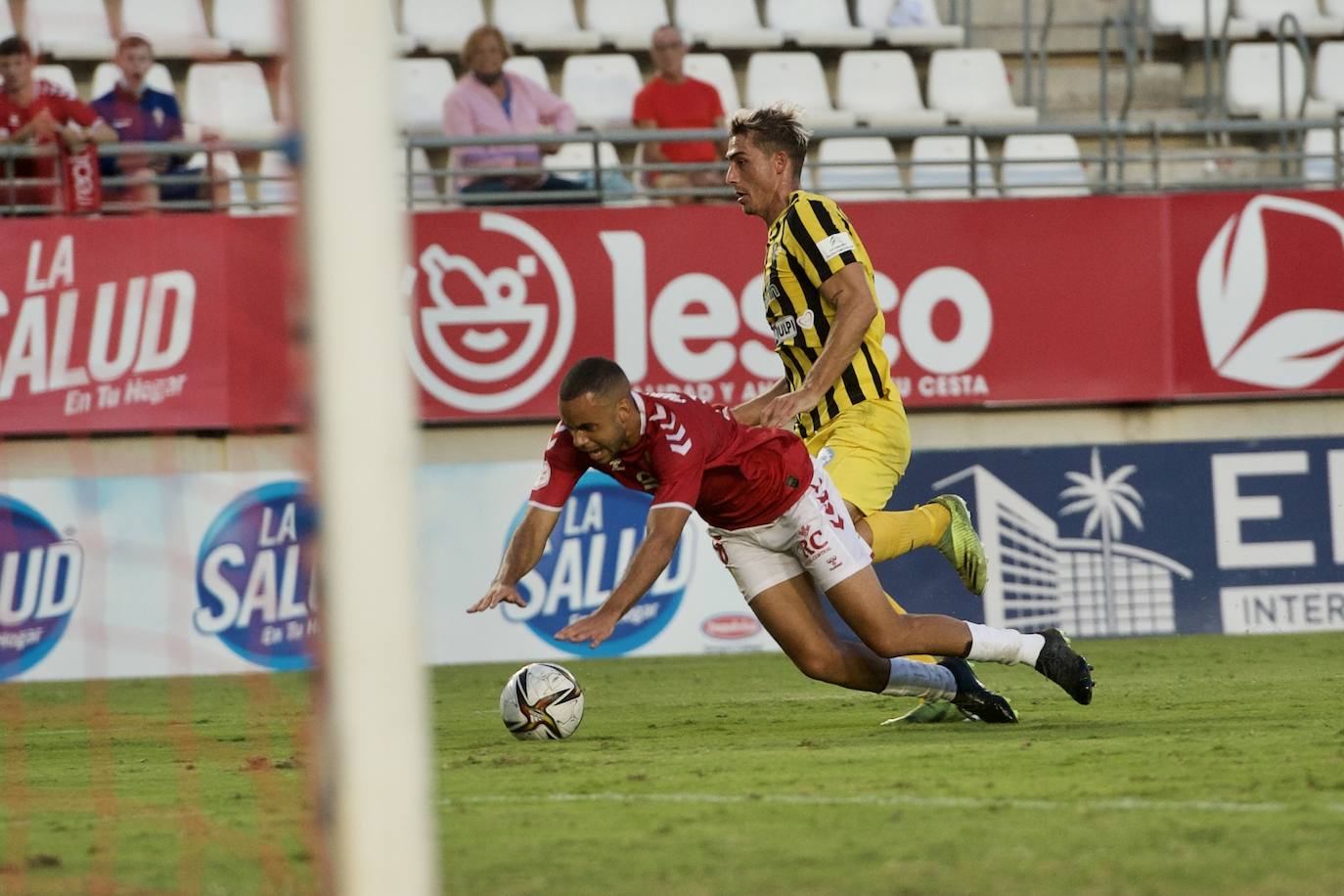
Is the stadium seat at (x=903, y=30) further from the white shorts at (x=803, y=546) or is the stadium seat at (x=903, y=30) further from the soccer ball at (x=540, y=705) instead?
the soccer ball at (x=540, y=705)

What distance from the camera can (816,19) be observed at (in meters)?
15.4

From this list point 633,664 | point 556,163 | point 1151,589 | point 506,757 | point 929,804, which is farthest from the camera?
point 556,163

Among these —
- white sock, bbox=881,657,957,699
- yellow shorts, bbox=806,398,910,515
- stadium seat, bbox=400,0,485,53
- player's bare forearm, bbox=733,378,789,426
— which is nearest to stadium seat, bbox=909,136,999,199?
stadium seat, bbox=400,0,485,53

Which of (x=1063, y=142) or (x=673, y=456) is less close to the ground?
(x=1063, y=142)

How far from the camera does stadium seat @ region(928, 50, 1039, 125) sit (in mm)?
14867

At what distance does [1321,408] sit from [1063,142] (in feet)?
9.74

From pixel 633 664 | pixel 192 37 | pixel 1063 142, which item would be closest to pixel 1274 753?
pixel 633 664

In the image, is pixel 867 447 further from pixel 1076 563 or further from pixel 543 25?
pixel 543 25

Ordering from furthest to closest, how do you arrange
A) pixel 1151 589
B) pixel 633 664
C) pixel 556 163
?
pixel 556 163 → pixel 1151 589 → pixel 633 664

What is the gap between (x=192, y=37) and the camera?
13891mm

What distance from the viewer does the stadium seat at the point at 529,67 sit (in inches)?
553

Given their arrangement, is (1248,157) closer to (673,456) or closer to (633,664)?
(633,664)

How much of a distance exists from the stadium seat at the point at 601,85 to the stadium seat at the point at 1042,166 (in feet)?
9.02

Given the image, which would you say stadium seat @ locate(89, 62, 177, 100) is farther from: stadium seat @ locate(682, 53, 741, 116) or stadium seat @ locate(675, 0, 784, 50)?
stadium seat @ locate(675, 0, 784, 50)
